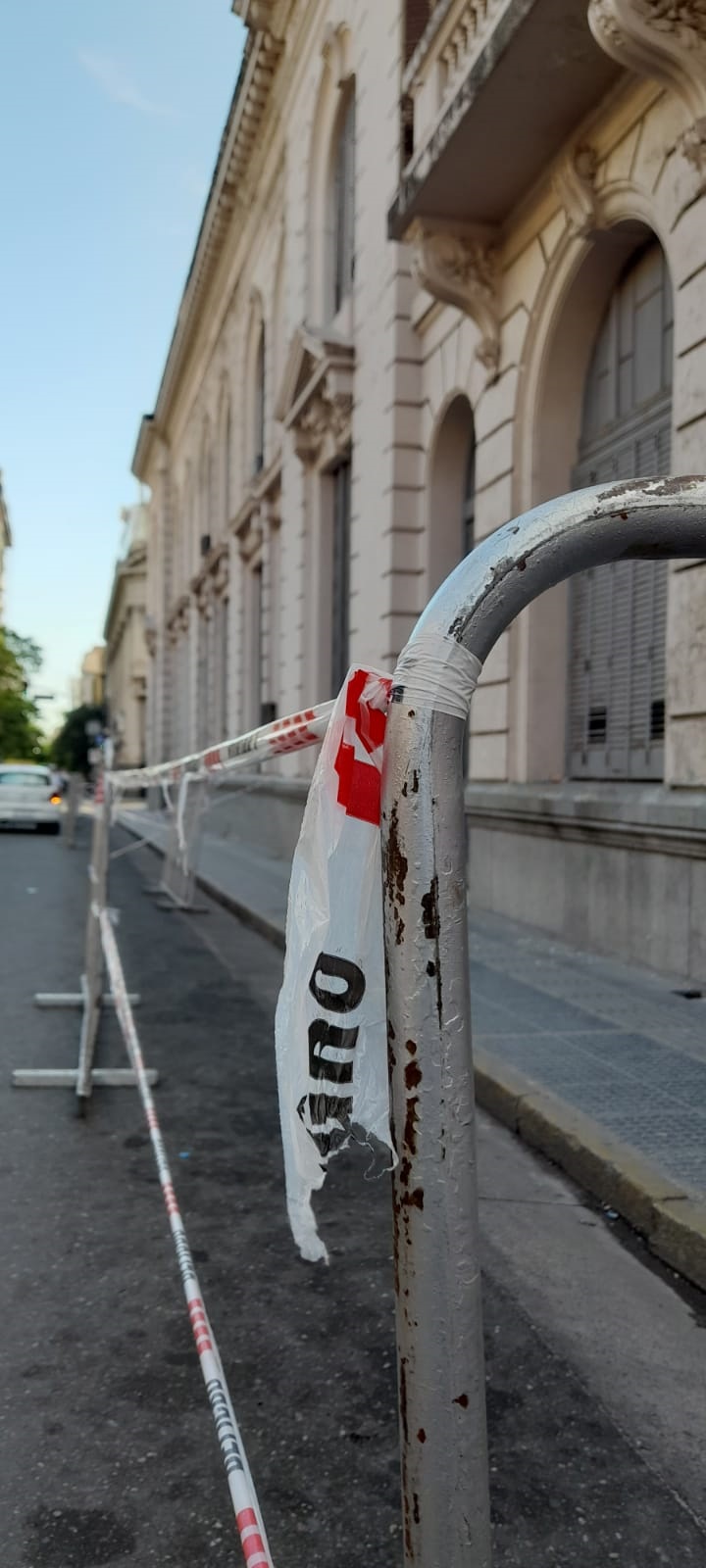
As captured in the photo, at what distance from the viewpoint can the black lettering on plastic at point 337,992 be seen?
183cm

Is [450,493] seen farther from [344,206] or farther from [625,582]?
[344,206]

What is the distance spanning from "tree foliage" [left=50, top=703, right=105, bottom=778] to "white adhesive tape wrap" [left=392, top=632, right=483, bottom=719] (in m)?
77.9

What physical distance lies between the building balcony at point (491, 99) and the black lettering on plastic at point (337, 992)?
7.92 metres

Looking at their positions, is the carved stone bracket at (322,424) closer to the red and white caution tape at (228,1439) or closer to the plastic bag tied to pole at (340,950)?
the red and white caution tape at (228,1439)

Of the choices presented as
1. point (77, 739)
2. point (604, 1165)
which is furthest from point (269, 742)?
point (77, 739)

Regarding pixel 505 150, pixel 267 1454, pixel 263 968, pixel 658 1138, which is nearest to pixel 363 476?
pixel 505 150

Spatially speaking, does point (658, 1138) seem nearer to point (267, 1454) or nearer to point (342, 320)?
point (267, 1454)

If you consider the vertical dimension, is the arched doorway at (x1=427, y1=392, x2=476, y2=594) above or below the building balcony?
below

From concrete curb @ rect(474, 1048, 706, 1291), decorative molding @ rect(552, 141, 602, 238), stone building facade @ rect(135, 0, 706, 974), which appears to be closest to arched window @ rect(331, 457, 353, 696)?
stone building facade @ rect(135, 0, 706, 974)

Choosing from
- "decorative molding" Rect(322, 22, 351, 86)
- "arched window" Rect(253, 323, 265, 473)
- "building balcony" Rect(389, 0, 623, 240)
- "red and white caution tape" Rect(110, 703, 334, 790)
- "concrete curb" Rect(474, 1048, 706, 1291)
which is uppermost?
"decorative molding" Rect(322, 22, 351, 86)

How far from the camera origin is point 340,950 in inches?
72.5

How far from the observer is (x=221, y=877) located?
15.3 metres

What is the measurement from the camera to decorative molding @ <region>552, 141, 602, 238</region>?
29.3 feet

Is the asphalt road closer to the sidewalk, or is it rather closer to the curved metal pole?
the sidewalk
